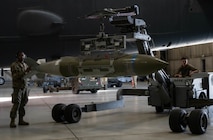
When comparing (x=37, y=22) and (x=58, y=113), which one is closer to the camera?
(x=37, y=22)

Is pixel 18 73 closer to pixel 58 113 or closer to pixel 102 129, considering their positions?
pixel 58 113

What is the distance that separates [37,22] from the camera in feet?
21.4

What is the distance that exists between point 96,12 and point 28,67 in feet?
6.71

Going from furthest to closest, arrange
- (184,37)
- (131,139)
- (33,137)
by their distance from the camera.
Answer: (184,37) < (33,137) < (131,139)

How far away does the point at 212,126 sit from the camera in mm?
6777

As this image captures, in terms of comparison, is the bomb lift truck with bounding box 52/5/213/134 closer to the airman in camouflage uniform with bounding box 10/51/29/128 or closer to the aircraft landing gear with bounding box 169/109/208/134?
the aircraft landing gear with bounding box 169/109/208/134

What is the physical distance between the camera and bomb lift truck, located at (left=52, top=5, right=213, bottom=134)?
617cm

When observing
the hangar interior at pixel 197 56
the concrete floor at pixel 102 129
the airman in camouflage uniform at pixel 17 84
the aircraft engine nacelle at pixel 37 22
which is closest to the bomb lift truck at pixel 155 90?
the concrete floor at pixel 102 129

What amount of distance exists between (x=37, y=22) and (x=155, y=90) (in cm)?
365

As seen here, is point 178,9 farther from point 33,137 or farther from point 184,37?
point 33,137

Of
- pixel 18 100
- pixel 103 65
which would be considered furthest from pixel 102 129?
pixel 18 100

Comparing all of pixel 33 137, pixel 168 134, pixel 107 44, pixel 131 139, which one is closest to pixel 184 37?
pixel 107 44

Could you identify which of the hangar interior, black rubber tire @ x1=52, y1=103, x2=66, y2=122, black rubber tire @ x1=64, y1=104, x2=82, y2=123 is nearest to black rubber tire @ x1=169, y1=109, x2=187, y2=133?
black rubber tire @ x1=64, y1=104, x2=82, y2=123

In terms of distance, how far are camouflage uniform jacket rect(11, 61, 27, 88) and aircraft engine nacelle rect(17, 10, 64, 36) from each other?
1112mm
